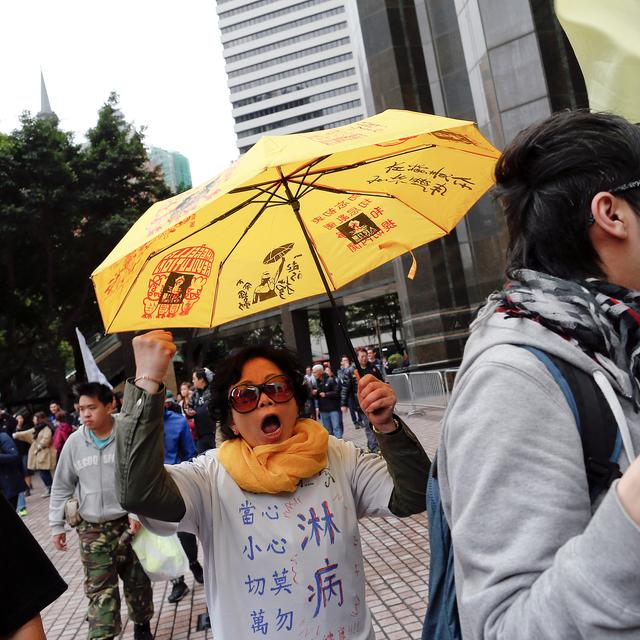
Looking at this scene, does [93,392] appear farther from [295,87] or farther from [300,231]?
[295,87]

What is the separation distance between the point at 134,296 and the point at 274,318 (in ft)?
122

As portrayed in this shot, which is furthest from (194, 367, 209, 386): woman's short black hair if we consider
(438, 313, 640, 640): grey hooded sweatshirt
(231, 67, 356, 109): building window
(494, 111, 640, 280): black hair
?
(231, 67, 356, 109): building window

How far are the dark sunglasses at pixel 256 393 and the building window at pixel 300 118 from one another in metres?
117

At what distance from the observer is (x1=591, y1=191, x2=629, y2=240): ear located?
123 cm

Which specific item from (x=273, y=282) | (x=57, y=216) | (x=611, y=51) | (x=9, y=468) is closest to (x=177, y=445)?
(x=273, y=282)

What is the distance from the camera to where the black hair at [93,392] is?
5.24 metres

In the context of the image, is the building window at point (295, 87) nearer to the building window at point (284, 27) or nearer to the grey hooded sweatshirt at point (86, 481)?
the building window at point (284, 27)

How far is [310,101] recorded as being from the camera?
118438mm

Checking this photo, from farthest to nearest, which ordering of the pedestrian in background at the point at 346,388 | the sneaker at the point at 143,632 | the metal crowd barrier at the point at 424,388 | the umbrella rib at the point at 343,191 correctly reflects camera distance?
the metal crowd barrier at the point at 424,388 < the pedestrian in background at the point at 346,388 < the sneaker at the point at 143,632 < the umbrella rib at the point at 343,191

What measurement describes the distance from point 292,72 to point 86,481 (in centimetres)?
12248

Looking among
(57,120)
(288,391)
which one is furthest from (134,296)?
(57,120)

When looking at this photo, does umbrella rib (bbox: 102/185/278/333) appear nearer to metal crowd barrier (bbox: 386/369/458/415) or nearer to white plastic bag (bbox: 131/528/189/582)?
white plastic bag (bbox: 131/528/189/582)

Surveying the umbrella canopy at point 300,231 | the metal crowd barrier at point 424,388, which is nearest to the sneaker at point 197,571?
the umbrella canopy at point 300,231

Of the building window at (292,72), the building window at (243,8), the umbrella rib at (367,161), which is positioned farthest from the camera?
the building window at (243,8)
